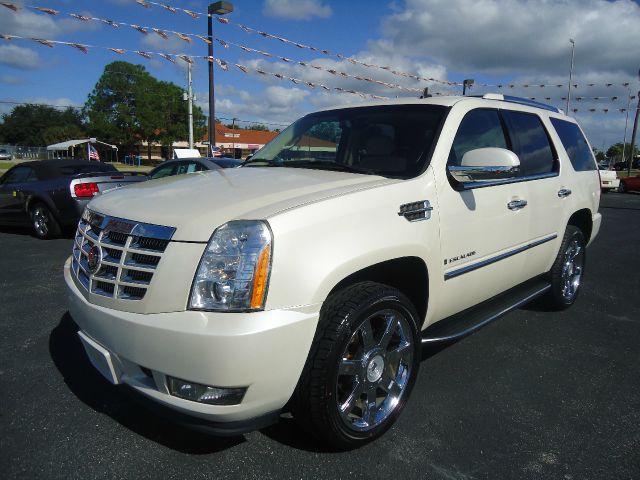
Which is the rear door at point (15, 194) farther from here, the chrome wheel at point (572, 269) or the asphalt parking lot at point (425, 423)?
the chrome wheel at point (572, 269)

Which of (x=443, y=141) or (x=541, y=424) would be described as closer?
(x=541, y=424)

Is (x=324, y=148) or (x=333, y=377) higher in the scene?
(x=324, y=148)

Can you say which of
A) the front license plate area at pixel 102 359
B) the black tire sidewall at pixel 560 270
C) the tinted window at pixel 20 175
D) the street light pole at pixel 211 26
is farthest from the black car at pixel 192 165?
the front license plate area at pixel 102 359

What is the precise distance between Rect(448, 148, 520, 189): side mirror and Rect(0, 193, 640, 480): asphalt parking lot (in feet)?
4.40

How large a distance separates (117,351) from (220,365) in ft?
1.92

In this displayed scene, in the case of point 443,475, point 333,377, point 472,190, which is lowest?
point 443,475

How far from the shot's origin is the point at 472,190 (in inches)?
115

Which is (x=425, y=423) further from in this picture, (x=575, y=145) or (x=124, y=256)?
(x=575, y=145)

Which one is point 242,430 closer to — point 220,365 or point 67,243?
point 220,365

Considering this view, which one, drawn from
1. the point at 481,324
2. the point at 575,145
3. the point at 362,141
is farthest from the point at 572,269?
the point at 362,141

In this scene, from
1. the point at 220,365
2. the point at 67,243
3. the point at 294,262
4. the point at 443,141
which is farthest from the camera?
the point at 67,243

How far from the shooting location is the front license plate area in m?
2.19

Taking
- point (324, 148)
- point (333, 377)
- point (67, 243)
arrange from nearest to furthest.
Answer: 1. point (333, 377)
2. point (324, 148)
3. point (67, 243)

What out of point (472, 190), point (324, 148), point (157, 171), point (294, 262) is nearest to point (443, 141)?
point (472, 190)
